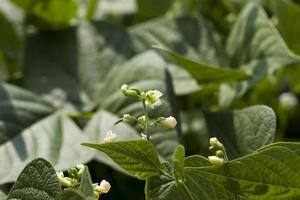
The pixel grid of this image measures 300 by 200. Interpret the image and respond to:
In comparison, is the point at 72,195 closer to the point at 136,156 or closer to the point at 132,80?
the point at 136,156

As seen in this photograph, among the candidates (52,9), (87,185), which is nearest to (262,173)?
(87,185)

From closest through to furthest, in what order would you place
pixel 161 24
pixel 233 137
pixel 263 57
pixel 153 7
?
pixel 233 137, pixel 263 57, pixel 161 24, pixel 153 7

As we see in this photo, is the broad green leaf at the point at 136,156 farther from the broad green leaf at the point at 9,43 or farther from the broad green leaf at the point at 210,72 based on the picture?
the broad green leaf at the point at 9,43

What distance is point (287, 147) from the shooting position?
25.6 inches

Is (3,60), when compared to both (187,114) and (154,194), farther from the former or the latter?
(154,194)

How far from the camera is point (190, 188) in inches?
26.6

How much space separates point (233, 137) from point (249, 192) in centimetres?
17

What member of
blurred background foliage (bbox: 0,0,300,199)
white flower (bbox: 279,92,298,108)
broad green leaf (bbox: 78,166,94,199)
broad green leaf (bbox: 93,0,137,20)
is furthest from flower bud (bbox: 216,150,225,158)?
broad green leaf (bbox: 93,0,137,20)

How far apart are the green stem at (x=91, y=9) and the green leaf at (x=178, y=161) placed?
659 mm

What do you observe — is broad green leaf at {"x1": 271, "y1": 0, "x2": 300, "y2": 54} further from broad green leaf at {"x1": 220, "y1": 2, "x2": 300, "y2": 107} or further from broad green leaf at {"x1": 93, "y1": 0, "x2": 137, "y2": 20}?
broad green leaf at {"x1": 93, "y1": 0, "x2": 137, "y2": 20}

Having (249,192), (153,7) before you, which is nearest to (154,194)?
(249,192)

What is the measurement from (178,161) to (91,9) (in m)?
0.68

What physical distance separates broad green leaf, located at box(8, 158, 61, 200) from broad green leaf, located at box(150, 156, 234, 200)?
0.09m

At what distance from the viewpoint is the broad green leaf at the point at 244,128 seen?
0.79m
